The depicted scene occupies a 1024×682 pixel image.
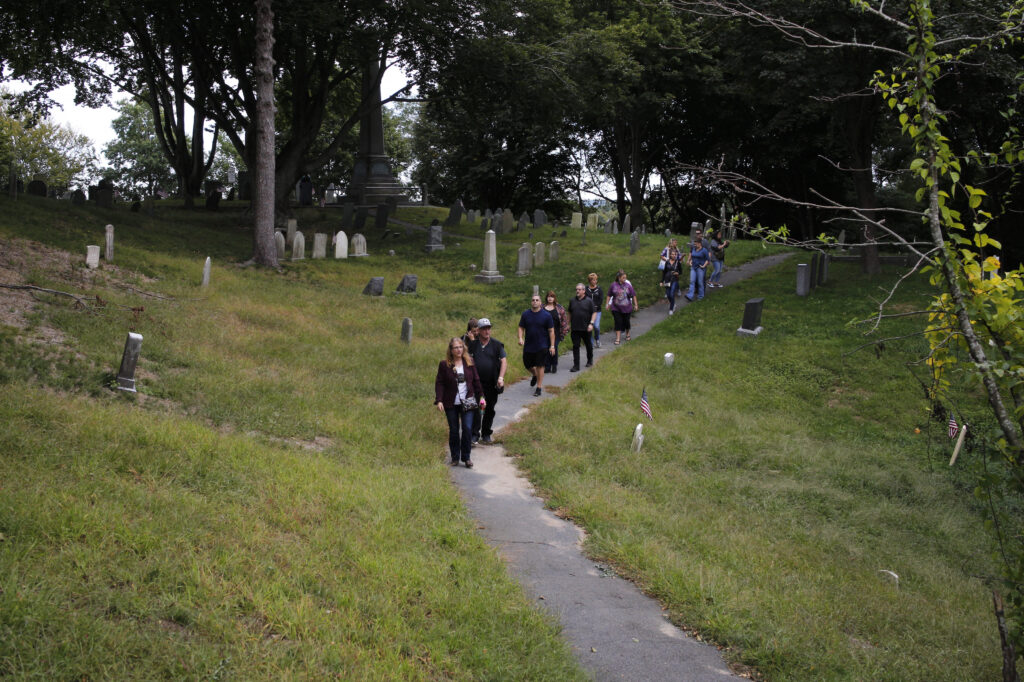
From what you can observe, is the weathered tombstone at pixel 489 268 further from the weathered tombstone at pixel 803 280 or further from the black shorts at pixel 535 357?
the black shorts at pixel 535 357

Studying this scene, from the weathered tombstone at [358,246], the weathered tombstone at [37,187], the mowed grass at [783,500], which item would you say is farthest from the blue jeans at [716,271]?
the weathered tombstone at [37,187]

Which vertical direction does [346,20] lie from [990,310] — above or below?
above

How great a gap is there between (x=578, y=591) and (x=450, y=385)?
380 centimetres

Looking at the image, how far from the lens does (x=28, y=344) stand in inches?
429

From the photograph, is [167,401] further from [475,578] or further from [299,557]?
[475,578]

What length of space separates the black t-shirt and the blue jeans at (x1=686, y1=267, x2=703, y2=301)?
12186 millimetres

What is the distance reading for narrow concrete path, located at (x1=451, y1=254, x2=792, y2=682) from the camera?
5.88 metres

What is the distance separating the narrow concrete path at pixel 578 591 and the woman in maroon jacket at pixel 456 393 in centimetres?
33

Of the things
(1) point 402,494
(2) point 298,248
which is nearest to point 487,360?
(1) point 402,494

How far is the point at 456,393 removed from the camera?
33.0 ft

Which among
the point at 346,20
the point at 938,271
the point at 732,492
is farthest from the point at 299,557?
the point at 346,20

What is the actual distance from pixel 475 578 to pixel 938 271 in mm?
4130

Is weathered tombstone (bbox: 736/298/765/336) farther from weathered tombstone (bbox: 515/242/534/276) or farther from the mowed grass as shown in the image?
weathered tombstone (bbox: 515/242/534/276)

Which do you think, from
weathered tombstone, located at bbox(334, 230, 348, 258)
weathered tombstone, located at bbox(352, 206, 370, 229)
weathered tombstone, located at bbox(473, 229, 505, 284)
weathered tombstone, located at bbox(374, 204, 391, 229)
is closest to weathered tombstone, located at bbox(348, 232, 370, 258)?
Answer: weathered tombstone, located at bbox(334, 230, 348, 258)
